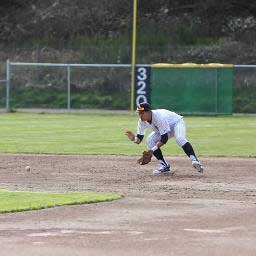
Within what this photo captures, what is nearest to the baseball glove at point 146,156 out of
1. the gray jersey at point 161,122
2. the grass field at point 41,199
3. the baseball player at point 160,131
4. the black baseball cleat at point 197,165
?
the baseball player at point 160,131

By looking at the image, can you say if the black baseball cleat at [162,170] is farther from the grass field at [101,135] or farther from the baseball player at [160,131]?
the grass field at [101,135]

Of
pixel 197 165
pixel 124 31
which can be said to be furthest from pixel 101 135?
pixel 124 31

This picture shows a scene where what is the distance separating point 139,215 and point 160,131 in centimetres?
517

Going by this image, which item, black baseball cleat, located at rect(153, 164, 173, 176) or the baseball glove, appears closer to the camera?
the baseball glove

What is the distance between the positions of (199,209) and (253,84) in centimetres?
3021

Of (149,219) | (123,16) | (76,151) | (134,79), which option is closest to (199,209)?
(149,219)

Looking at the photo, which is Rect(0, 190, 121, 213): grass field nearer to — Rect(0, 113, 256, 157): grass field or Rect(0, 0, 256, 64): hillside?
Rect(0, 113, 256, 157): grass field

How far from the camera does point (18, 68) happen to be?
46.6 metres

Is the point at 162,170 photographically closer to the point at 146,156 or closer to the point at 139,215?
the point at 146,156

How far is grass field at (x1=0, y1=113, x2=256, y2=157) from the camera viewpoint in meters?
22.7

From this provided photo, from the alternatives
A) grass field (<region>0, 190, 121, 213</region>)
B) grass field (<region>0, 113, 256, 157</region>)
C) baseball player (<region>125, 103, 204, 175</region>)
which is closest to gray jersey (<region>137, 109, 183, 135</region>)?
baseball player (<region>125, 103, 204, 175</region>)

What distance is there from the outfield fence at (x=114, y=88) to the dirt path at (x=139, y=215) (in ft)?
70.5

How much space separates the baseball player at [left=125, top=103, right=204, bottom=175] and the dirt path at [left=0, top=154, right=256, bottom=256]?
0.35 metres

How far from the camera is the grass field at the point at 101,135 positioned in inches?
892
